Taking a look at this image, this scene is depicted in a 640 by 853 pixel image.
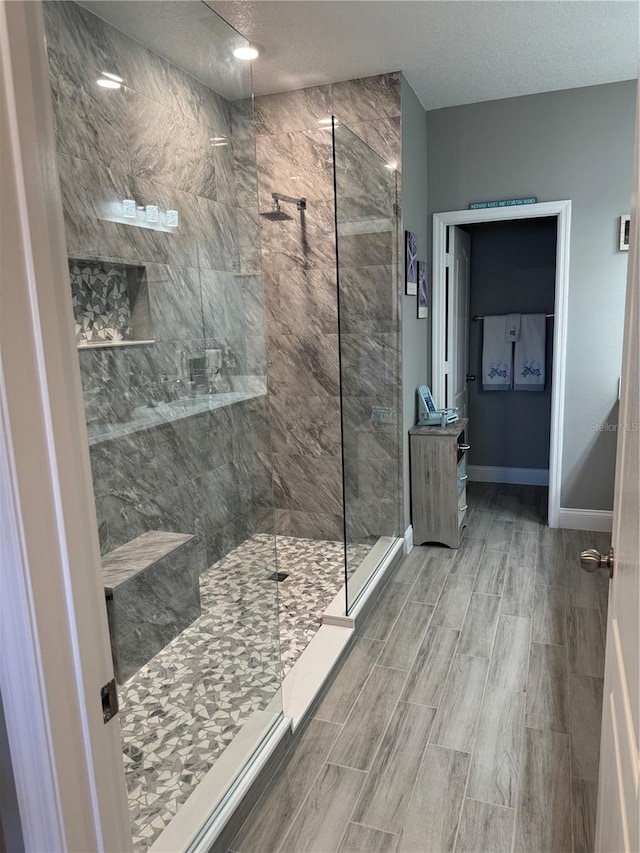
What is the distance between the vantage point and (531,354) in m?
5.06

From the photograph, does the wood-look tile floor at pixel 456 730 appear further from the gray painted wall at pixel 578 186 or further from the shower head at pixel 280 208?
the shower head at pixel 280 208

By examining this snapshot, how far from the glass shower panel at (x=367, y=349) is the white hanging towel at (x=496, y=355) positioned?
1861 millimetres

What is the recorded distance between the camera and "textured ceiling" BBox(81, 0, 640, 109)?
2.16 metres

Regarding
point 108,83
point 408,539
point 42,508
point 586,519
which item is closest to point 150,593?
point 42,508

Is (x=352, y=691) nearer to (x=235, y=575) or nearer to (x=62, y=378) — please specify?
(x=235, y=575)

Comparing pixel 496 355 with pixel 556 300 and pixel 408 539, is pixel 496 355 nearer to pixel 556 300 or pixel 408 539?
pixel 556 300

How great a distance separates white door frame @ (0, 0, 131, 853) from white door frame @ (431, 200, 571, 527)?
3.66 m

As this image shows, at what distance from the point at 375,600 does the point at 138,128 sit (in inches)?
96.9

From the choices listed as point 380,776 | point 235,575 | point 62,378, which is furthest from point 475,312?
point 62,378

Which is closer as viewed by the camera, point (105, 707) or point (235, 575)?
point (105, 707)

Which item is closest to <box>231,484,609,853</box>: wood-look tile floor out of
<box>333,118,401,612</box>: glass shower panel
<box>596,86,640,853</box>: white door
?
<box>333,118,401,612</box>: glass shower panel

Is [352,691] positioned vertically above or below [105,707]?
below

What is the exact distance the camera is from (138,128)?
7.56 ft

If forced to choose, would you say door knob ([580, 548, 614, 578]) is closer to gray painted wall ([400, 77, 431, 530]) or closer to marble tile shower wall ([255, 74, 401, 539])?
marble tile shower wall ([255, 74, 401, 539])
